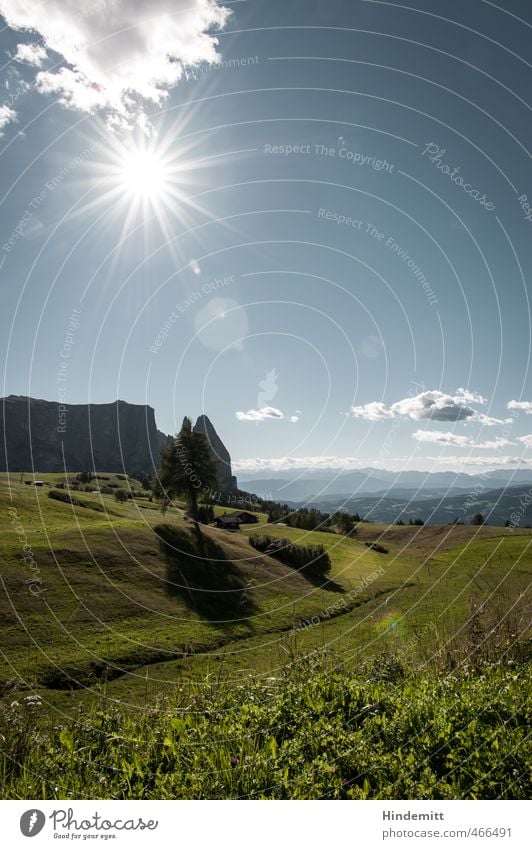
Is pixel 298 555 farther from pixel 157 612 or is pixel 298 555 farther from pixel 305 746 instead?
pixel 305 746

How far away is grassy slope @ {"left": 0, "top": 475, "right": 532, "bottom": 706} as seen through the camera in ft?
57.4

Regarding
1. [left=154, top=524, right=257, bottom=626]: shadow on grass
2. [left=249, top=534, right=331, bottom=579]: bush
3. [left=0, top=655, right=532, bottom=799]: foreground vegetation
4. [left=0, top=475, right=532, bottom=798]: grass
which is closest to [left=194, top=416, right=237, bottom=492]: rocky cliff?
[left=154, top=524, right=257, bottom=626]: shadow on grass

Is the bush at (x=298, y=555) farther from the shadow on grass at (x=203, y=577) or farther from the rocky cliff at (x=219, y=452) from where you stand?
the rocky cliff at (x=219, y=452)

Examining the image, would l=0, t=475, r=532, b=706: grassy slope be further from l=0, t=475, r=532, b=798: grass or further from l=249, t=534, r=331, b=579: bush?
l=249, t=534, r=331, b=579: bush

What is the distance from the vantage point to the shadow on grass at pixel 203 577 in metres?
29.7

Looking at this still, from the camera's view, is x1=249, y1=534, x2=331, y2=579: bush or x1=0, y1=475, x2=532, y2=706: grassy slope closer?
x1=0, y1=475, x2=532, y2=706: grassy slope

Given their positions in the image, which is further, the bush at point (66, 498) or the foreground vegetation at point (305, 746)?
the bush at point (66, 498)
